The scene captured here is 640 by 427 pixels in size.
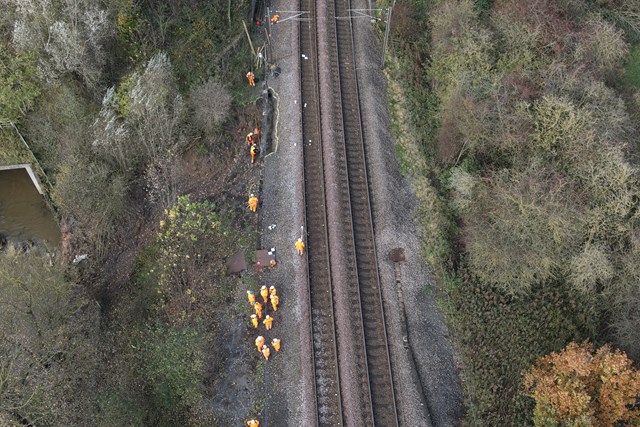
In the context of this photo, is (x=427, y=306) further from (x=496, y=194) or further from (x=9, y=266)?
(x=9, y=266)

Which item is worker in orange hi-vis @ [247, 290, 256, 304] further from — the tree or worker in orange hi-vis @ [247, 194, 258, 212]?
the tree

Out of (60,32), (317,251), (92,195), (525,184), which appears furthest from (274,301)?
(60,32)

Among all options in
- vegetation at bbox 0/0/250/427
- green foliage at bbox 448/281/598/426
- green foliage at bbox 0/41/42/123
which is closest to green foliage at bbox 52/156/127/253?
vegetation at bbox 0/0/250/427

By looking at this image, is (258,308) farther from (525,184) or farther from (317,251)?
(525,184)

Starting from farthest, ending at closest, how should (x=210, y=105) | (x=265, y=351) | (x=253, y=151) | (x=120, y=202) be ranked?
(x=210, y=105), (x=253, y=151), (x=120, y=202), (x=265, y=351)

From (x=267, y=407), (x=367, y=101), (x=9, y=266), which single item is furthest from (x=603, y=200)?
(x=9, y=266)
